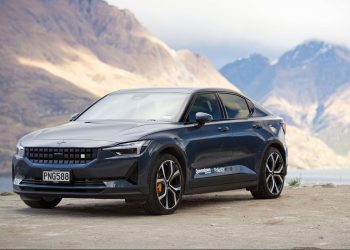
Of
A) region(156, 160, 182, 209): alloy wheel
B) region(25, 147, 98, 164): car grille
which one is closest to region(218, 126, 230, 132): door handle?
region(156, 160, 182, 209): alloy wheel

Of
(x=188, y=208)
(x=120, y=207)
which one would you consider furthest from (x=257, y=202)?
(x=120, y=207)

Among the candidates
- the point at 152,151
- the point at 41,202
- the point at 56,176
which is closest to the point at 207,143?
the point at 152,151

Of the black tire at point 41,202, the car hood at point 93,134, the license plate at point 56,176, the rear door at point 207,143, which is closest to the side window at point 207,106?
the rear door at point 207,143

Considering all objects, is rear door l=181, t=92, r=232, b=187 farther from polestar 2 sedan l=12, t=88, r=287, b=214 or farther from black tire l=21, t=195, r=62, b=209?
black tire l=21, t=195, r=62, b=209

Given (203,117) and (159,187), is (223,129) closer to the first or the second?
(203,117)

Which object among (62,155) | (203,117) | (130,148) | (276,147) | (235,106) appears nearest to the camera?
(130,148)

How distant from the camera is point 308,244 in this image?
22.2 ft

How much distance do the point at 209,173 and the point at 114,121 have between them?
145 cm

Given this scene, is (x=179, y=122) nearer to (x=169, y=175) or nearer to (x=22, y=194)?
(x=169, y=175)

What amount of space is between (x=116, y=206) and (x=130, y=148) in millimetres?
2057

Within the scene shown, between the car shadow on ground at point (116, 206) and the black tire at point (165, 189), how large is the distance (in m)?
0.28

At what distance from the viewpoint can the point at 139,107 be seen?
34.0 feet

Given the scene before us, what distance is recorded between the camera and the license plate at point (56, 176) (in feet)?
29.7

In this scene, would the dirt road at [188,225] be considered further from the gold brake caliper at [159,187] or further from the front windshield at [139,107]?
the front windshield at [139,107]
